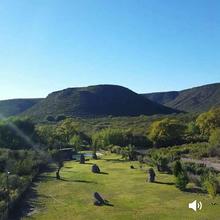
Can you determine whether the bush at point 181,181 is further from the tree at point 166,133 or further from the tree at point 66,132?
the tree at point 66,132

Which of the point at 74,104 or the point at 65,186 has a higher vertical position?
the point at 74,104

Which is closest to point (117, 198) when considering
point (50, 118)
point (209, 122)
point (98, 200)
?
point (98, 200)

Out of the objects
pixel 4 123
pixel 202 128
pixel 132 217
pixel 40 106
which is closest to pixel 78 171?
pixel 132 217

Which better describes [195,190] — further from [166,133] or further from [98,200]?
[166,133]

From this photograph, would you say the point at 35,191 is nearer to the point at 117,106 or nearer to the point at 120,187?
the point at 120,187

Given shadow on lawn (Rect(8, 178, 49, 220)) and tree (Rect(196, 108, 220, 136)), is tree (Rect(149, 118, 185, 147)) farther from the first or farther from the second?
shadow on lawn (Rect(8, 178, 49, 220))
